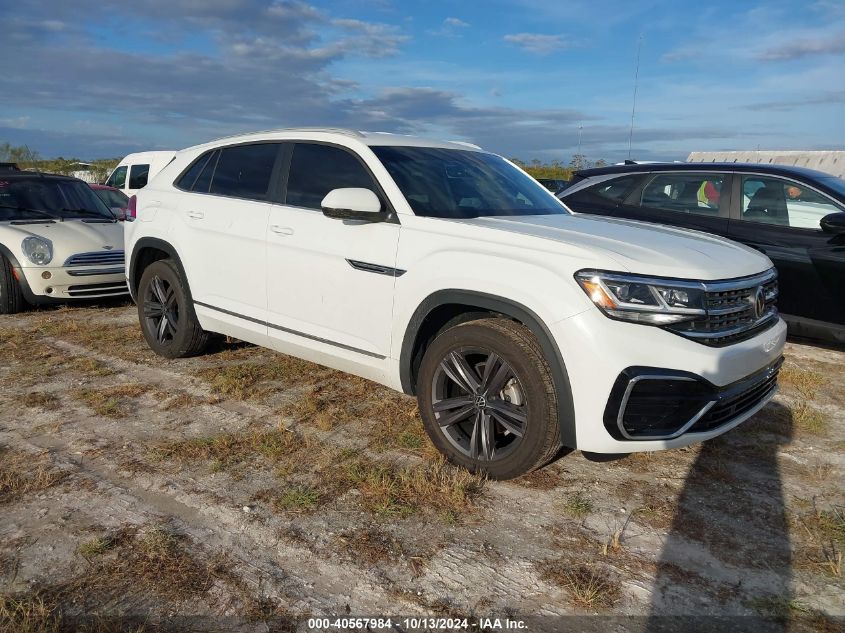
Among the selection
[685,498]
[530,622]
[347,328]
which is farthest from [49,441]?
[685,498]

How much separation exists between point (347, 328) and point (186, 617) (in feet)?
6.44

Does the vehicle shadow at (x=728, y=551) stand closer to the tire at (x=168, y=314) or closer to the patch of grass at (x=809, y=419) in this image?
the patch of grass at (x=809, y=419)

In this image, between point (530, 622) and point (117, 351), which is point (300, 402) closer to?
point (117, 351)

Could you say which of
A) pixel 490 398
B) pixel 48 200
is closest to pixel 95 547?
pixel 490 398

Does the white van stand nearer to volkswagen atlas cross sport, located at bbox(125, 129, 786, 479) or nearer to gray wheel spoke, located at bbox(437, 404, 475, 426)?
volkswagen atlas cross sport, located at bbox(125, 129, 786, 479)

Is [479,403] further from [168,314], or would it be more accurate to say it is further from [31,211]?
[31,211]

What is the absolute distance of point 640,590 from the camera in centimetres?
257

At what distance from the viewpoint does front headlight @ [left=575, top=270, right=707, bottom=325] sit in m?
2.96

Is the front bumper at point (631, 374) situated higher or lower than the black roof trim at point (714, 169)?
lower

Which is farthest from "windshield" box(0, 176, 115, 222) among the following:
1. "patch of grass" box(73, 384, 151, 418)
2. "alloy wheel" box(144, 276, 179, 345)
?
"patch of grass" box(73, 384, 151, 418)

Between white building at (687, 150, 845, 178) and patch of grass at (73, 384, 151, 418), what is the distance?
532 inches

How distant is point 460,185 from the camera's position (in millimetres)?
4199

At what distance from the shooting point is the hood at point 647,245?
3.07 meters

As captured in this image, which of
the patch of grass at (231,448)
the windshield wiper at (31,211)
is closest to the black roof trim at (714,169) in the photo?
the patch of grass at (231,448)
